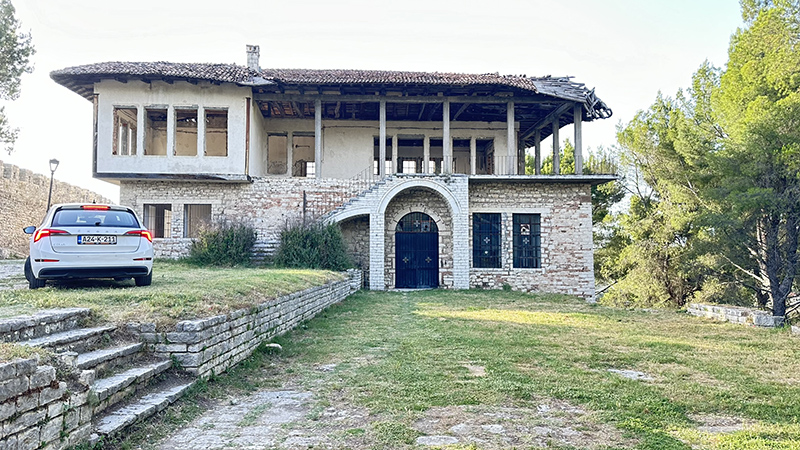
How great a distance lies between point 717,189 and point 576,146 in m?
4.77

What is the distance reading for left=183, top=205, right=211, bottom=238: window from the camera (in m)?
17.8

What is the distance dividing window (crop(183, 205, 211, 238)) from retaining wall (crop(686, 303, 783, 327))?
47.7 feet

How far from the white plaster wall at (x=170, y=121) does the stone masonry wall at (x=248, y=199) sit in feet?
2.88

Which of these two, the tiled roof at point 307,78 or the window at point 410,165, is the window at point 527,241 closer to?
the tiled roof at point 307,78

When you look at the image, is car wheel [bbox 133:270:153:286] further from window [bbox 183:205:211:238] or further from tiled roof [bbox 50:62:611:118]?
tiled roof [bbox 50:62:611:118]

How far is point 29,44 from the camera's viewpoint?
19375 mm

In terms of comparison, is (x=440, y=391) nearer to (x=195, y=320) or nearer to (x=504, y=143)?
(x=195, y=320)

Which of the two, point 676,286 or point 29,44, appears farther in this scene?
point 676,286

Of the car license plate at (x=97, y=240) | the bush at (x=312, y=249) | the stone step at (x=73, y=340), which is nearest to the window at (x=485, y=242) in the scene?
the bush at (x=312, y=249)

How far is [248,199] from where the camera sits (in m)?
18.0

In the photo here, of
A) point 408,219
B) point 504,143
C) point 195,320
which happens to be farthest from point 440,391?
point 504,143

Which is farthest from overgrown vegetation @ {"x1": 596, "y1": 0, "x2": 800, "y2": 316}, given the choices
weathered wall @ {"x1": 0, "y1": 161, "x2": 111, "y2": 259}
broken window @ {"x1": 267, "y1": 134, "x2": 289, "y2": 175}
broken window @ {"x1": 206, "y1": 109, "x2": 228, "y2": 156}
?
weathered wall @ {"x1": 0, "y1": 161, "x2": 111, "y2": 259}

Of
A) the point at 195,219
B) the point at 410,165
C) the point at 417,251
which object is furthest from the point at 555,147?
the point at 195,219

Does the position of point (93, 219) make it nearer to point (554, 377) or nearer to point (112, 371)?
point (112, 371)
